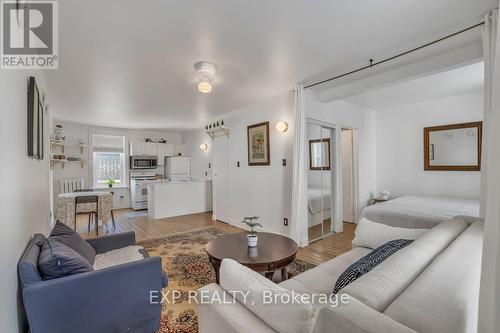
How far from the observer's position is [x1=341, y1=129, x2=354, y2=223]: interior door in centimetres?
482

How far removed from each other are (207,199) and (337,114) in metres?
3.95

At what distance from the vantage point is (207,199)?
6328mm

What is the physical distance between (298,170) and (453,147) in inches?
123

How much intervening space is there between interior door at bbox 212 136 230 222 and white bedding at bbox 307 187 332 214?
194 centimetres

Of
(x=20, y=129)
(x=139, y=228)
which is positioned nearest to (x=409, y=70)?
(x=20, y=129)

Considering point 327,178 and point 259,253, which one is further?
point 327,178

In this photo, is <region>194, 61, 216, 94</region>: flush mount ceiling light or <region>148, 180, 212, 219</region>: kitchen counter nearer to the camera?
<region>194, 61, 216, 94</region>: flush mount ceiling light

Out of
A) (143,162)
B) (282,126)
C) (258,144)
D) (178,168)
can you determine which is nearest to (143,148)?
(143,162)

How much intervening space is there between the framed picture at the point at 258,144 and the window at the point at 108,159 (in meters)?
4.61

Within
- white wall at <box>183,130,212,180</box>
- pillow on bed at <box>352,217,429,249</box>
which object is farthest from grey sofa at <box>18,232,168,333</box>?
white wall at <box>183,130,212,180</box>

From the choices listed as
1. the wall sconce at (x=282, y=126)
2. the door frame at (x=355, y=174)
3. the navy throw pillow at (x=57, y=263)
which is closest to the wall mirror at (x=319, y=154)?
the wall sconce at (x=282, y=126)

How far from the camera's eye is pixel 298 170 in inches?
136

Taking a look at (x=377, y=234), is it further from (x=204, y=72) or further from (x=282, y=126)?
(x=204, y=72)

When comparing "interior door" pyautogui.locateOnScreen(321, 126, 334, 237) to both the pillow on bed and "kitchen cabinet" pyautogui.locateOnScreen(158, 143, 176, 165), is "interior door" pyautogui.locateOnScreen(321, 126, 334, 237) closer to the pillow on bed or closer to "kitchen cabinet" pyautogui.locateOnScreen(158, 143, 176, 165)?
the pillow on bed
